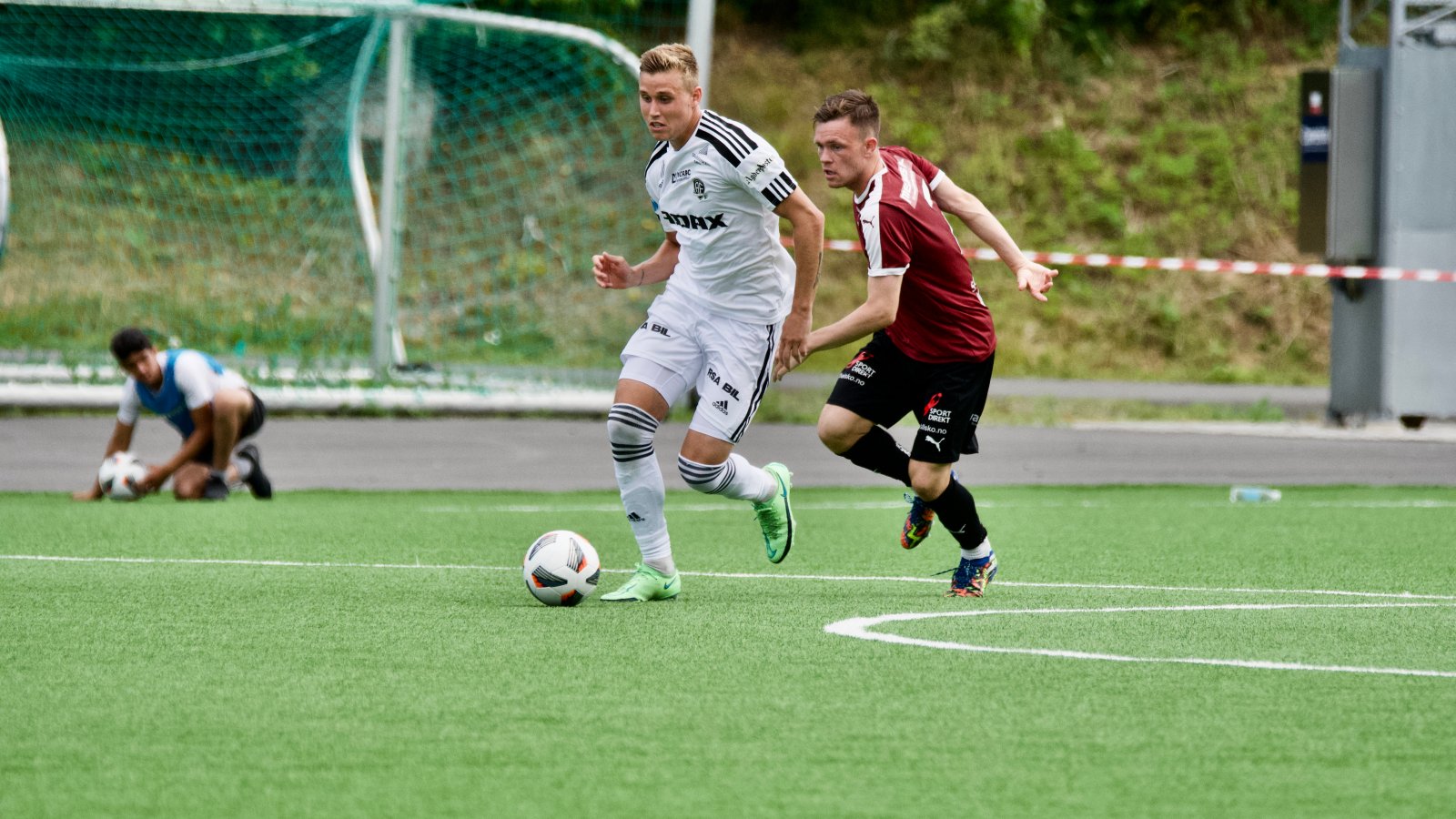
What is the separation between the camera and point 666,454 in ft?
48.2

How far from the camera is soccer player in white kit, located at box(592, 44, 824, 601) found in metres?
6.63

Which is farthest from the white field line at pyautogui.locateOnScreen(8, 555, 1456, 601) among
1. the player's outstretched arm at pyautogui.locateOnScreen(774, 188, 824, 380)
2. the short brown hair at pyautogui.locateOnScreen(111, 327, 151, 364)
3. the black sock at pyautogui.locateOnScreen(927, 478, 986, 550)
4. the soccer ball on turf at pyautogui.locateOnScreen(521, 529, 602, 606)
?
the short brown hair at pyautogui.locateOnScreen(111, 327, 151, 364)

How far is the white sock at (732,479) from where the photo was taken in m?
6.86

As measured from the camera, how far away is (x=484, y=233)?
19828mm

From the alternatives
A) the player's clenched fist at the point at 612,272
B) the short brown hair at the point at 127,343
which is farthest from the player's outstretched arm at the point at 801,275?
the short brown hair at the point at 127,343

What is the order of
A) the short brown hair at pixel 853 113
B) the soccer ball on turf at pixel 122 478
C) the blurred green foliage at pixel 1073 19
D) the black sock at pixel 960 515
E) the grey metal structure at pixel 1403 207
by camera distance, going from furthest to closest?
1. the blurred green foliage at pixel 1073 19
2. the grey metal structure at pixel 1403 207
3. the soccer ball on turf at pixel 122 478
4. the black sock at pixel 960 515
5. the short brown hair at pixel 853 113

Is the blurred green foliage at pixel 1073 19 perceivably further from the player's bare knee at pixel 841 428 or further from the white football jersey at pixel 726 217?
the white football jersey at pixel 726 217

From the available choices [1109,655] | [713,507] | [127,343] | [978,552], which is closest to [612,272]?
[978,552]

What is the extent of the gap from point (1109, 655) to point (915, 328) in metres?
2.05

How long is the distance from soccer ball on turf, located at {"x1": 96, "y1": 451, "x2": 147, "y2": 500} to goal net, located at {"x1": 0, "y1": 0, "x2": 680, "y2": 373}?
624cm

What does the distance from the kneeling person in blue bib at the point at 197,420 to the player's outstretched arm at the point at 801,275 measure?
577 centimetres

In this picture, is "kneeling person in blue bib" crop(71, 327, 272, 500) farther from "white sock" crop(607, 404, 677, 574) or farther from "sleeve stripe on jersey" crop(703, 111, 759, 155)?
"sleeve stripe on jersey" crop(703, 111, 759, 155)

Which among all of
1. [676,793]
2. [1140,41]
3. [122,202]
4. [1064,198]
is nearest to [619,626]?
[676,793]

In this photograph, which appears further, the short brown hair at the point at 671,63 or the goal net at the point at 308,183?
the goal net at the point at 308,183
